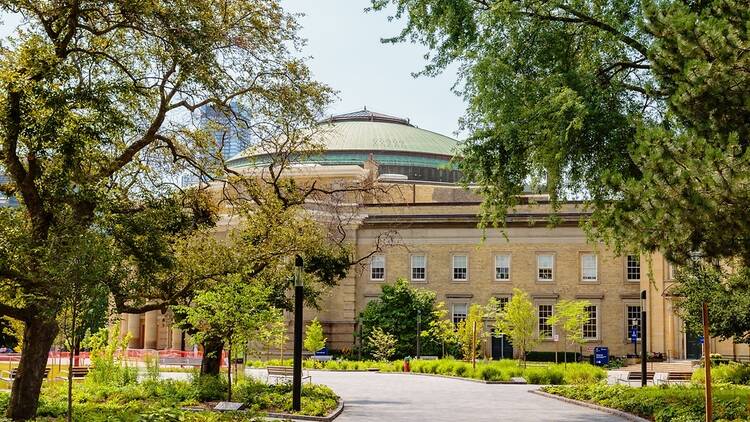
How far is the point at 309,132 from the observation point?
90.5 feet

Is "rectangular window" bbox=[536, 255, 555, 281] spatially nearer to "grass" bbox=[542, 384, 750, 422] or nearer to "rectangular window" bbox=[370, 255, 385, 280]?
"rectangular window" bbox=[370, 255, 385, 280]

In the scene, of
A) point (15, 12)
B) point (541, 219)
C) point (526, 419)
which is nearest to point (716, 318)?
point (526, 419)

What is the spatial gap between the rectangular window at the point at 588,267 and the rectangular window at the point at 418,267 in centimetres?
1045

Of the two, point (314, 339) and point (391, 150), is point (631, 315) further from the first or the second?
point (391, 150)

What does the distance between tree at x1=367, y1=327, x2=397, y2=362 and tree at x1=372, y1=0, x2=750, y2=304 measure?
108 feet

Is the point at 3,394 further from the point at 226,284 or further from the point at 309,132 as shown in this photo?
the point at 309,132

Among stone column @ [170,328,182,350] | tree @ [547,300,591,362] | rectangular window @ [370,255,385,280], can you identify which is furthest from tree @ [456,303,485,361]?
stone column @ [170,328,182,350]

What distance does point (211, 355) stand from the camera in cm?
2944

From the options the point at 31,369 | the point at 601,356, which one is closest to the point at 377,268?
the point at 601,356

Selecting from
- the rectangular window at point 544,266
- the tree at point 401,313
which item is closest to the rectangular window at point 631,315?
the rectangular window at point 544,266

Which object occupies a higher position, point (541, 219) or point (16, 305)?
point (541, 219)

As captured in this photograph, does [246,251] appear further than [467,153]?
Yes

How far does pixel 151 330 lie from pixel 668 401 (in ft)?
166

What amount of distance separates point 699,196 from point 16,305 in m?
13.7
